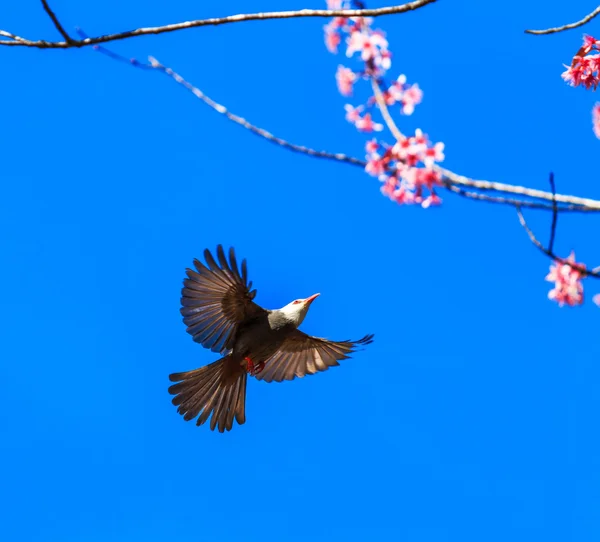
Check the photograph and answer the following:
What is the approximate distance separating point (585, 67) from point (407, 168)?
78.4 inches

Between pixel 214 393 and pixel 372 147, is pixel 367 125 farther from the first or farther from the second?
pixel 214 393

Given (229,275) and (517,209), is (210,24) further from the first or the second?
(229,275)

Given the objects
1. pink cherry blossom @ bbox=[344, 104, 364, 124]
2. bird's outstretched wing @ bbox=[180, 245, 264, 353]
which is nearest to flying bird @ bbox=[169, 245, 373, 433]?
bird's outstretched wing @ bbox=[180, 245, 264, 353]

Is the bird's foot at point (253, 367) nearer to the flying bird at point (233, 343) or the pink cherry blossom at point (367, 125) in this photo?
the flying bird at point (233, 343)

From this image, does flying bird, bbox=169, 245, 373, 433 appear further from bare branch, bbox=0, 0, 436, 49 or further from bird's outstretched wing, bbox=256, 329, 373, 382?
bare branch, bbox=0, 0, 436, 49

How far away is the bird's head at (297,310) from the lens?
7.85 metres

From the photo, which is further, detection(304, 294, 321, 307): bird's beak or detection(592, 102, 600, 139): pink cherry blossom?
detection(304, 294, 321, 307): bird's beak

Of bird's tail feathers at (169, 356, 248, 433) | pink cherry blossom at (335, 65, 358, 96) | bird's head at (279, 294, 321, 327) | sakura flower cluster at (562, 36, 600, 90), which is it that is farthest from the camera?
bird's tail feathers at (169, 356, 248, 433)

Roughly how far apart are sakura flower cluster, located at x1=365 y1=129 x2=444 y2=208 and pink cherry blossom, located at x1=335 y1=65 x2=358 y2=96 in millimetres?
327

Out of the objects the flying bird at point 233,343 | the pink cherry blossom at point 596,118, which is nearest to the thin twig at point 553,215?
the pink cherry blossom at point 596,118

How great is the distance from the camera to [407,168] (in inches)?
147

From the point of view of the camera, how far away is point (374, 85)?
3.54m

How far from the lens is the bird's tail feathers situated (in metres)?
8.09

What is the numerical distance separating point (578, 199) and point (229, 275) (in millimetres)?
4516
